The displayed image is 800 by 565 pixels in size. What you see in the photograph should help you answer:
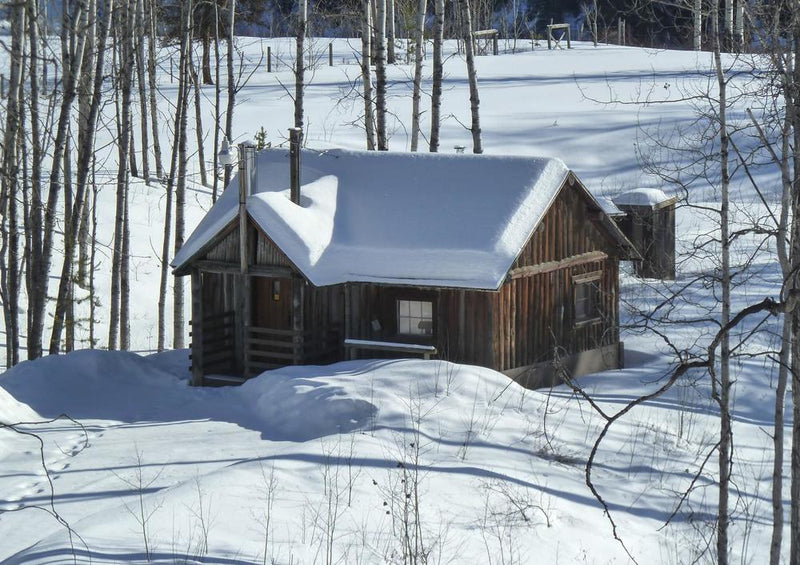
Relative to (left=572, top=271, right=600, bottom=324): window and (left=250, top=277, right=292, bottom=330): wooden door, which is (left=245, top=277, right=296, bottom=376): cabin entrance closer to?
(left=250, top=277, right=292, bottom=330): wooden door

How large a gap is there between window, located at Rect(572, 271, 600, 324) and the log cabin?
→ 100mm

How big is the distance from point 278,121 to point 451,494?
27219mm

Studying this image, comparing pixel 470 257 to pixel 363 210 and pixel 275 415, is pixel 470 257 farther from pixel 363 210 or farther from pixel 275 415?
pixel 275 415

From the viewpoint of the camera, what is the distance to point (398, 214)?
59.2ft

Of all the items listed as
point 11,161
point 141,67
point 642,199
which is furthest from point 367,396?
point 141,67

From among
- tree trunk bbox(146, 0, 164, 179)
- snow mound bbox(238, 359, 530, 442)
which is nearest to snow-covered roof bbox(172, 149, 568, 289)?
snow mound bbox(238, 359, 530, 442)

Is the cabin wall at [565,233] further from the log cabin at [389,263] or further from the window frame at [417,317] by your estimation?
the window frame at [417,317]

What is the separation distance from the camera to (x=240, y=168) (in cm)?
1752

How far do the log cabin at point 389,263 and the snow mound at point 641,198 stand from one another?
7099 mm

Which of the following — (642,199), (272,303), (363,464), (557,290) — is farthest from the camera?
(642,199)

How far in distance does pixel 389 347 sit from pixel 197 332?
350 centimetres

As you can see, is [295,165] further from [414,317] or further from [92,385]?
[92,385]

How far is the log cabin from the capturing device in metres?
17.1

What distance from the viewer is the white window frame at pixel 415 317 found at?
1767cm
